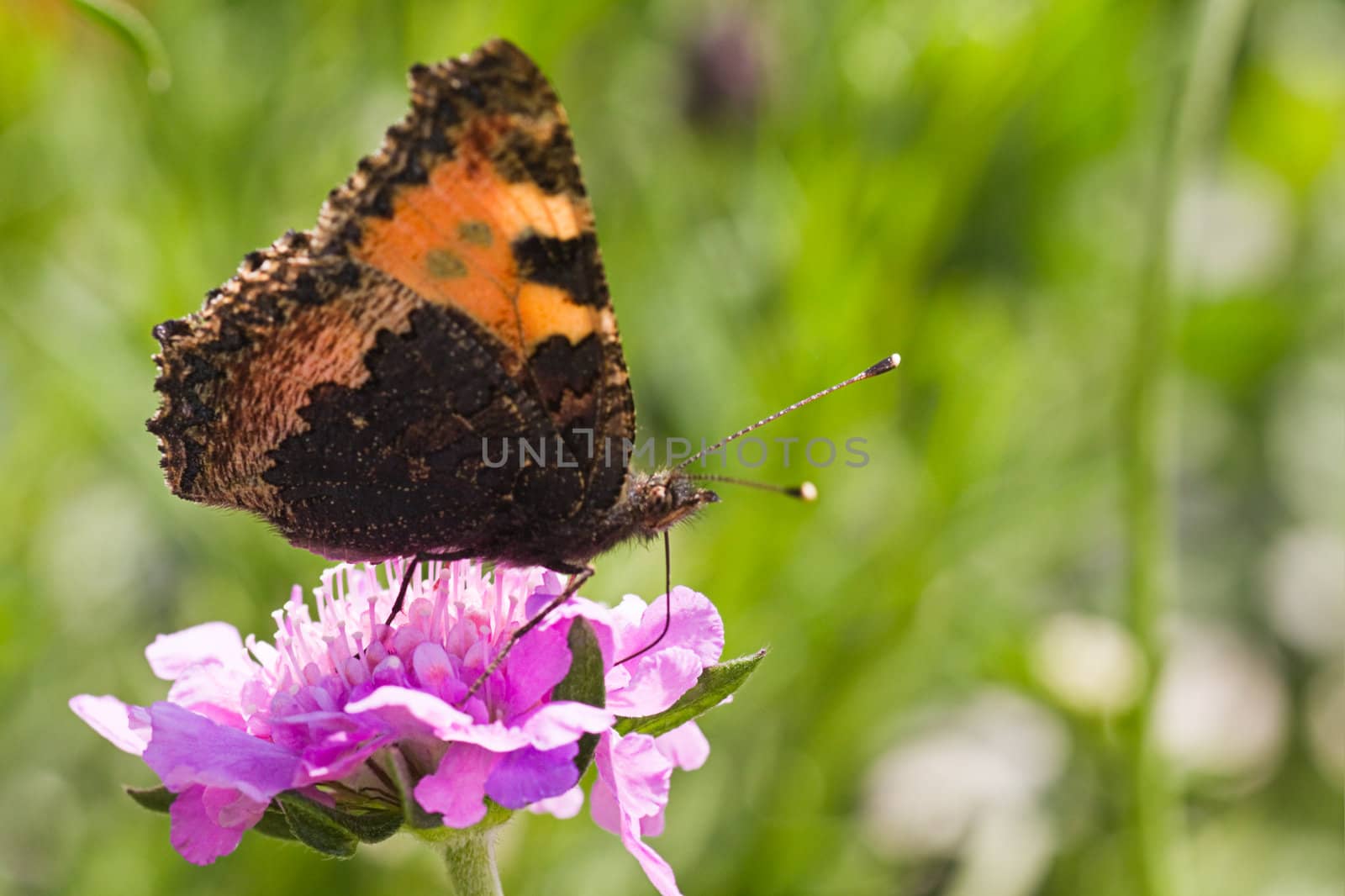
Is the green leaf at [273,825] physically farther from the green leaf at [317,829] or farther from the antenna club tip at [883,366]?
the antenna club tip at [883,366]

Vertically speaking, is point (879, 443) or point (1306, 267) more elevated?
point (1306, 267)

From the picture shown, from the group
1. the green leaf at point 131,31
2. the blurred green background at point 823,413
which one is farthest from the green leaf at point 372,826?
the blurred green background at point 823,413

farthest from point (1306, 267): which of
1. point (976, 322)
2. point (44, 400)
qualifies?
point (44, 400)

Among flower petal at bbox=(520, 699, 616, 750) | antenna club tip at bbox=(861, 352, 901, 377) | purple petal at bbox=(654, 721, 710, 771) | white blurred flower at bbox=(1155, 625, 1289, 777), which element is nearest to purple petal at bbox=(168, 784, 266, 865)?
flower petal at bbox=(520, 699, 616, 750)

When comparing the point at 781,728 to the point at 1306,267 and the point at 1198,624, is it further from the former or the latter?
the point at 1306,267

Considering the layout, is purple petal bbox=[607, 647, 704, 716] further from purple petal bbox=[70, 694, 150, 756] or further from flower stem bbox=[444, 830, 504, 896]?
purple petal bbox=[70, 694, 150, 756]

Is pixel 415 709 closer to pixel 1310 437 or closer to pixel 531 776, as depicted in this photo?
pixel 531 776
